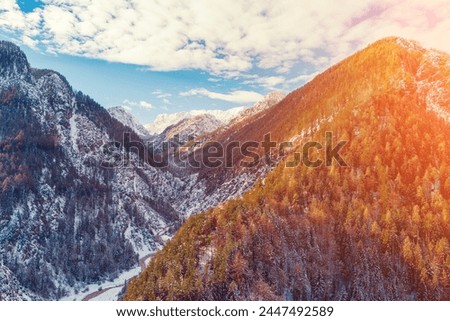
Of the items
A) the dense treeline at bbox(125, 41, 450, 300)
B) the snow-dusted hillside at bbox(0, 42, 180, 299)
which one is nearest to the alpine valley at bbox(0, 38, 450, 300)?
the dense treeline at bbox(125, 41, 450, 300)

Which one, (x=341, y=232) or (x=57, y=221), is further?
(x=57, y=221)

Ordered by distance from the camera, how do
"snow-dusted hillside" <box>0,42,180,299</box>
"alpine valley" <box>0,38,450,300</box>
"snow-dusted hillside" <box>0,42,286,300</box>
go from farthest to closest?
1. "snow-dusted hillside" <box>0,42,180,299</box>
2. "snow-dusted hillside" <box>0,42,286,300</box>
3. "alpine valley" <box>0,38,450,300</box>

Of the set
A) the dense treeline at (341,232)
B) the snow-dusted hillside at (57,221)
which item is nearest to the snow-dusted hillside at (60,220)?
the snow-dusted hillside at (57,221)

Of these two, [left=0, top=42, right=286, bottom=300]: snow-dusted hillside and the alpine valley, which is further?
[left=0, top=42, right=286, bottom=300]: snow-dusted hillside

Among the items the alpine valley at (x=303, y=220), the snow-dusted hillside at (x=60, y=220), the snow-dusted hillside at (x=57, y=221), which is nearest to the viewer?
the alpine valley at (x=303, y=220)

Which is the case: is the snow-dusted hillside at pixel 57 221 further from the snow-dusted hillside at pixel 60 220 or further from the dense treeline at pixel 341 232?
the dense treeline at pixel 341 232

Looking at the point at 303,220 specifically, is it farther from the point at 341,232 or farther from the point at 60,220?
the point at 60,220

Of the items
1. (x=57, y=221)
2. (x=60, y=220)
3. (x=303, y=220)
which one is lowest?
(x=57, y=221)

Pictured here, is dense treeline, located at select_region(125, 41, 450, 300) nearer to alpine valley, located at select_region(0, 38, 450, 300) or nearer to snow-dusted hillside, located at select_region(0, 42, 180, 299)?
alpine valley, located at select_region(0, 38, 450, 300)

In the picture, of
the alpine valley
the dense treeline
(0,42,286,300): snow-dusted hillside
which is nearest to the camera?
the dense treeline

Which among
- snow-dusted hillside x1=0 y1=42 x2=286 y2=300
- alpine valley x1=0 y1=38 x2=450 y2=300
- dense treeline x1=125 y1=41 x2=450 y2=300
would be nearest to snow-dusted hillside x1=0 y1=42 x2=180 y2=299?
snow-dusted hillside x1=0 y1=42 x2=286 y2=300

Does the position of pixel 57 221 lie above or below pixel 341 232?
above

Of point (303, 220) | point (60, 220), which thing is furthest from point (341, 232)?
point (60, 220)
